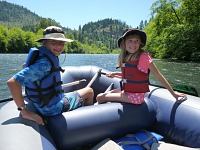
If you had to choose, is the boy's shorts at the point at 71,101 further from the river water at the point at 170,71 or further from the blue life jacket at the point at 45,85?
the river water at the point at 170,71

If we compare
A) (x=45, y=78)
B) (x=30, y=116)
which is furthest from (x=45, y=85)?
(x=30, y=116)

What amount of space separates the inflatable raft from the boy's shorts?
0.13m

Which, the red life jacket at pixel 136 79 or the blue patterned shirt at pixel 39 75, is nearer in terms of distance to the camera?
the blue patterned shirt at pixel 39 75

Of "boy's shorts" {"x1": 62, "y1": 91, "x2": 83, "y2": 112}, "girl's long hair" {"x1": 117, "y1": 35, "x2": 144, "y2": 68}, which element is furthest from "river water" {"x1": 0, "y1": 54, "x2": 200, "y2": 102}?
"girl's long hair" {"x1": 117, "y1": 35, "x2": 144, "y2": 68}

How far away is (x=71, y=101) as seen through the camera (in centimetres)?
214

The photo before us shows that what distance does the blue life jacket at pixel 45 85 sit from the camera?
1787mm

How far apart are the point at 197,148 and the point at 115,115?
29.7 inches

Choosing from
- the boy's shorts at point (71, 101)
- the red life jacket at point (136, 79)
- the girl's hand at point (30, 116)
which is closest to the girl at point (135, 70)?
the red life jacket at point (136, 79)

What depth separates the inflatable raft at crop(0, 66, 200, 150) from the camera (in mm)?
1574

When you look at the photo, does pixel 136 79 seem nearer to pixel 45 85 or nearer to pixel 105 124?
pixel 105 124

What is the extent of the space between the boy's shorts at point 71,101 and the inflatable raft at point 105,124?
125mm

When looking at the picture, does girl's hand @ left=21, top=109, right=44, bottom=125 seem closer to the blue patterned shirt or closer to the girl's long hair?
the blue patterned shirt

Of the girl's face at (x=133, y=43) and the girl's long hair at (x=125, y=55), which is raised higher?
the girl's face at (x=133, y=43)

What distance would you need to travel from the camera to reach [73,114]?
1.88 meters
